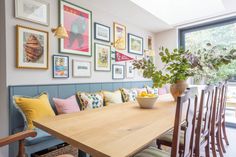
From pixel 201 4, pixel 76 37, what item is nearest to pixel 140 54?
pixel 201 4

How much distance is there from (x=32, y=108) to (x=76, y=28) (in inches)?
60.1

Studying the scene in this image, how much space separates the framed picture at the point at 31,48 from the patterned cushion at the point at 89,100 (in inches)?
27.6

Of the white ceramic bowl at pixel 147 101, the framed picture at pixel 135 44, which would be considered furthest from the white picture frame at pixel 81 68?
the white ceramic bowl at pixel 147 101

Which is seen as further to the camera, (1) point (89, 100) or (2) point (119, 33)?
(2) point (119, 33)

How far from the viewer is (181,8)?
146 inches

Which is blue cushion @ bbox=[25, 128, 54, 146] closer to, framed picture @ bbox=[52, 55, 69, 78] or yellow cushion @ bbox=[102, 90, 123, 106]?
framed picture @ bbox=[52, 55, 69, 78]

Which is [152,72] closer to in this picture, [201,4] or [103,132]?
[103,132]

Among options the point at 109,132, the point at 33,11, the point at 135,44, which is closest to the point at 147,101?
A: the point at 109,132

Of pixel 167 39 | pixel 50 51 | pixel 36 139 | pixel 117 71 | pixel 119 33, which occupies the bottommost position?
pixel 36 139

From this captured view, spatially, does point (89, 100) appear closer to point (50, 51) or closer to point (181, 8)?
point (50, 51)

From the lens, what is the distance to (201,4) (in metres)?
3.38

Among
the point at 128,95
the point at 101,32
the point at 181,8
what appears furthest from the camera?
the point at 181,8

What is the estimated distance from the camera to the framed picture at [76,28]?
2.60 metres

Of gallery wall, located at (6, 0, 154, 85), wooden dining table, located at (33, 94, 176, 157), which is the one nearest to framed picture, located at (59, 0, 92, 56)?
gallery wall, located at (6, 0, 154, 85)
